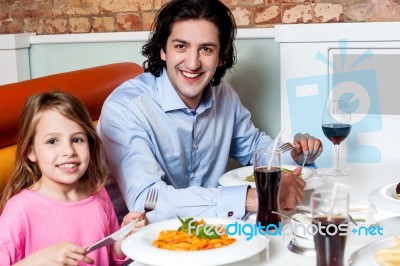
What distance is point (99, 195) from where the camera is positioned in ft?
5.52

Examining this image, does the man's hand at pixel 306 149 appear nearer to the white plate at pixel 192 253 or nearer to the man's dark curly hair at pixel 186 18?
the man's dark curly hair at pixel 186 18

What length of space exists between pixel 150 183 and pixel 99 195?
0.14 m

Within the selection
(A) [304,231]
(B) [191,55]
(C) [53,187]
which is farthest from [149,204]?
(B) [191,55]

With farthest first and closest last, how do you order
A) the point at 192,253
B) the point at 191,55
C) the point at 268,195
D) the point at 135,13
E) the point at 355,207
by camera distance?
the point at 135,13, the point at 191,55, the point at 355,207, the point at 268,195, the point at 192,253

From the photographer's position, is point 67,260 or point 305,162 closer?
point 67,260

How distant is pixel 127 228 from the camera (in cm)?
127

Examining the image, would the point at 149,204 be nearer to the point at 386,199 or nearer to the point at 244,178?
the point at 244,178

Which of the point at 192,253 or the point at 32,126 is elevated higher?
the point at 32,126

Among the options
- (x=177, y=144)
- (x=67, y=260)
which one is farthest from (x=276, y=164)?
(x=177, y=144)

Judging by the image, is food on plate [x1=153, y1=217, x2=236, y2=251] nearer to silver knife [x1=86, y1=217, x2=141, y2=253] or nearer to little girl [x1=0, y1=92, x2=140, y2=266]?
silver knife [x1=86, y1=217, x2=141, y2=253]

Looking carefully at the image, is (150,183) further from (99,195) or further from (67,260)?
(67,260)

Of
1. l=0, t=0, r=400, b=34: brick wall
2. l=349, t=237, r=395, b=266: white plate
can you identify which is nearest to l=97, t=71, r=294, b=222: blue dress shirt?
l=349, t=237, r=395, b=266: white plate

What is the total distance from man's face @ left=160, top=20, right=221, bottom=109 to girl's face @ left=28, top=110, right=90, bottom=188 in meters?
0.49

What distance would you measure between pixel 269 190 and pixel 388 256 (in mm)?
368
